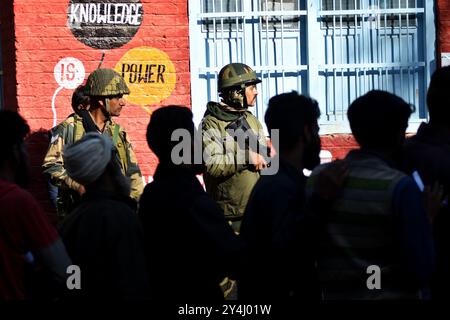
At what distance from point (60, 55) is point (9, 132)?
4240mm

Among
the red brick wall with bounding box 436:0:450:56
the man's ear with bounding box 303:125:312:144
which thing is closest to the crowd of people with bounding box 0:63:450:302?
the man's ear with bounding box 303:125:312:144

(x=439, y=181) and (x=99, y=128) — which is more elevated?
(x=99, y=128)

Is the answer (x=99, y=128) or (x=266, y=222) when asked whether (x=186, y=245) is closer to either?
(x=266, y=222)

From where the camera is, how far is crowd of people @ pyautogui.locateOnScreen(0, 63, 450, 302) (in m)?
3.78

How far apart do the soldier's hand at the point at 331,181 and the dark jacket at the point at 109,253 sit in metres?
0.83

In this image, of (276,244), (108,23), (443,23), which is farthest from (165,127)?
(443,23)

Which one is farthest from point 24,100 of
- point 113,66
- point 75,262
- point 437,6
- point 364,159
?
point 364,159

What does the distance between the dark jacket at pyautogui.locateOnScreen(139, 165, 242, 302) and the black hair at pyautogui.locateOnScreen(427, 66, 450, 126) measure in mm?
1154

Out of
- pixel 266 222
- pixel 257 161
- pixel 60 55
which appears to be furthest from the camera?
pixel 60 55

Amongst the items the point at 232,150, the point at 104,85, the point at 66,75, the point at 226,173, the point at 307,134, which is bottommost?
the point at 226,173

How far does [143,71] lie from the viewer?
8.18 m

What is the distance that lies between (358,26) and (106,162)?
476cm

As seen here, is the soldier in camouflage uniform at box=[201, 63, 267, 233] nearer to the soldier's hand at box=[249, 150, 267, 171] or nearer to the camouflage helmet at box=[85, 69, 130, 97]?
the soldier's hand at box=[249, 150, 267, 171]
